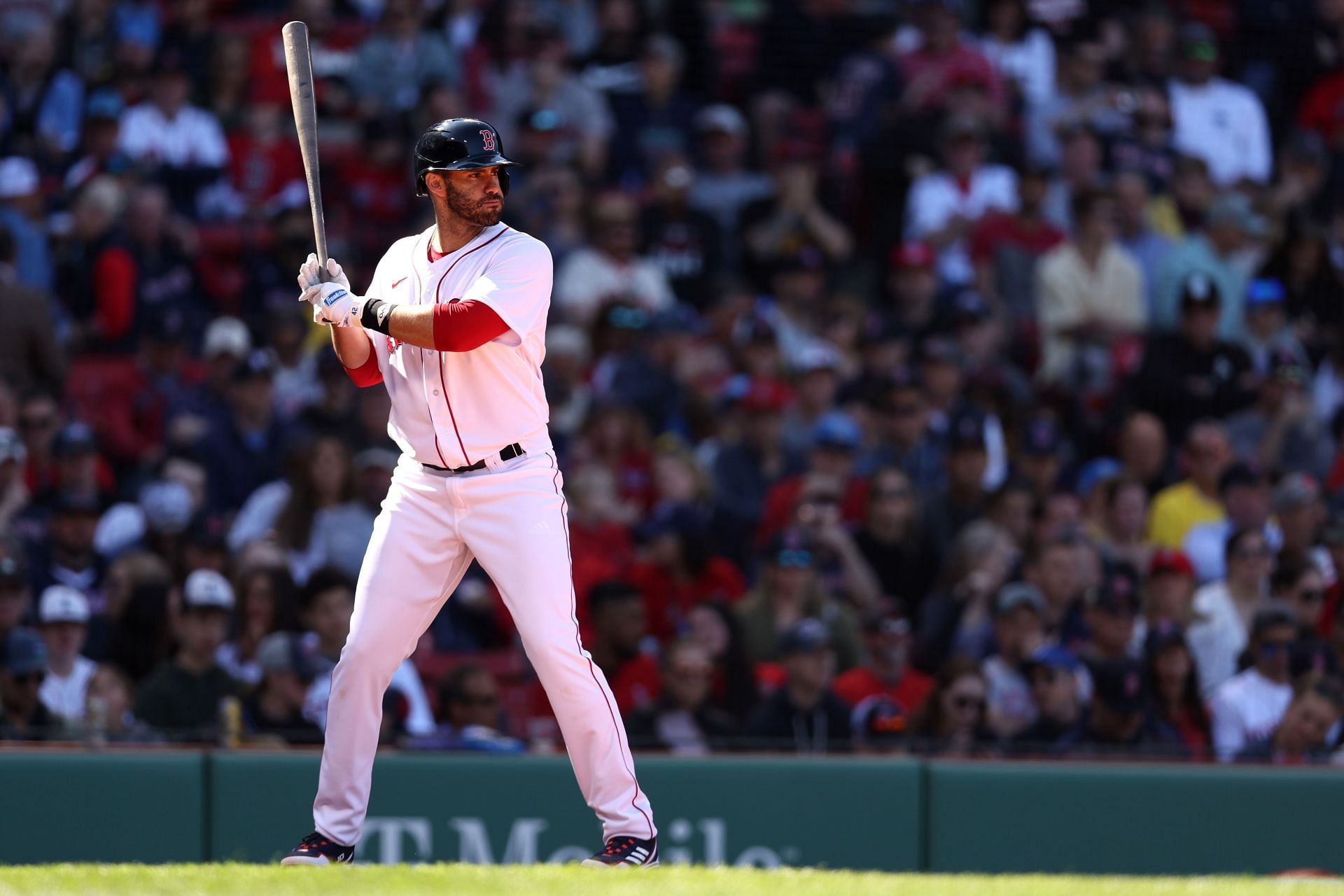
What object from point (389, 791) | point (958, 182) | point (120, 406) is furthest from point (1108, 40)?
point (389, 791)

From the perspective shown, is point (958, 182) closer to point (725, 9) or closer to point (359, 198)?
point (725, 9)

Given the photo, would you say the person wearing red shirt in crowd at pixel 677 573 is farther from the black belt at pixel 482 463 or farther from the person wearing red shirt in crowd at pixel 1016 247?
the black belt at pixel 482 463

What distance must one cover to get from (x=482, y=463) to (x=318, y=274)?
648 mm

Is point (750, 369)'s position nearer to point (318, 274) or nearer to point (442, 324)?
point (318, 274)

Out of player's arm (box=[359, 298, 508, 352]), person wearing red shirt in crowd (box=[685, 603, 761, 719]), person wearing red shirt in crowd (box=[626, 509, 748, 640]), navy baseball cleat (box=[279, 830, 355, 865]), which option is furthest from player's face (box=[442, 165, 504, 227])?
person wearing red shirt in crowd (box=[626, 509, 748, 640])

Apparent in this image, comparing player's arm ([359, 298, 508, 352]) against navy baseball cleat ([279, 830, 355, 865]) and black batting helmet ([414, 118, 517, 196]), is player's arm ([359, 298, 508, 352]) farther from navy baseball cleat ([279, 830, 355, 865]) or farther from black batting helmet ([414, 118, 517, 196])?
navy baseball cleat ([279, 830, 355, 865])

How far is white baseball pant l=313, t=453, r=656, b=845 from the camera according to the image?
5.22m

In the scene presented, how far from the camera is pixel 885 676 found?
26.3 feet

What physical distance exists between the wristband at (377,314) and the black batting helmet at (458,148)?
0.39 metres

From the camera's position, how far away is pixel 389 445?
9227mm

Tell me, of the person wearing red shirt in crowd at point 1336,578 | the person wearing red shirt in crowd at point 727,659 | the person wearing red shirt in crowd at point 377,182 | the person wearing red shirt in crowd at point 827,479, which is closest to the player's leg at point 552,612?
the person wearing red shirt in crowd at point 727,659

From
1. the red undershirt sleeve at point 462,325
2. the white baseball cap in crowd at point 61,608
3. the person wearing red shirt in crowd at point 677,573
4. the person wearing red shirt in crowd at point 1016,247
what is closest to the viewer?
the red undershirt sleeve at point 462,325

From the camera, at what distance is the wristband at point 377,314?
202 inches

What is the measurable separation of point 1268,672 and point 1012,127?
16.9ft
